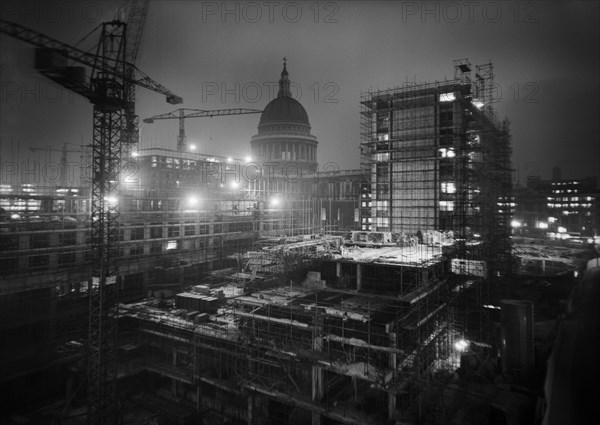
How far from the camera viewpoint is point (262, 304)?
806 inches

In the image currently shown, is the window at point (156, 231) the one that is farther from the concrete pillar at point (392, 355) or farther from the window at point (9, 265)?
the concrete pillar at point (392, 355)

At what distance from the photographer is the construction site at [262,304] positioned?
18.3 meters

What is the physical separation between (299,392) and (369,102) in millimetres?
33668

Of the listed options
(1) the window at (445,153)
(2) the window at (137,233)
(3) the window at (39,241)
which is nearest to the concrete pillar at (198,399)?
(3) the window at (39,241)

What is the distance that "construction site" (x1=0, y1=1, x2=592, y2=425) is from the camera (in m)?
18.3

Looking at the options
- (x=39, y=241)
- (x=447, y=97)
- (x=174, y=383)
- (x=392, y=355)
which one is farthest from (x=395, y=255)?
(x=39, y=241)

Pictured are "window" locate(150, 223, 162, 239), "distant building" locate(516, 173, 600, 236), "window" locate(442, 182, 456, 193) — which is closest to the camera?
"window" locate(150, 223, 162, 239)

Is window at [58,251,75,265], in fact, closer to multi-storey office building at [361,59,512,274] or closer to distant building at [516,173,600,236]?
multi-storey office building at [361,59,512,274]

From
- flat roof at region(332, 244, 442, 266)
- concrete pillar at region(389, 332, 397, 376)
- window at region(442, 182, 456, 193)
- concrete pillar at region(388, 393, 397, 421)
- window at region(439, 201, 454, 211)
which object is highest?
window at region(442, 182, 456, 193)

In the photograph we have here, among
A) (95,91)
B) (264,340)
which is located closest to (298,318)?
(264,340)

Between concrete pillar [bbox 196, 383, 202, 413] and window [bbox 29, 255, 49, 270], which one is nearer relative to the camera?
concrete pillar [bbox 196, 383, 202, 413]

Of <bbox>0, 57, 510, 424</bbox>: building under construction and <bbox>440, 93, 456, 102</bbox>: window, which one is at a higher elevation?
<bbox>440, 93, 456, 102</bbox>: window

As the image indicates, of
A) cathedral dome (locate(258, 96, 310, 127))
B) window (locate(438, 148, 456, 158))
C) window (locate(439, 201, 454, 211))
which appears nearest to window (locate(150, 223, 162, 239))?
window (locate(439, 201, 454, 211))

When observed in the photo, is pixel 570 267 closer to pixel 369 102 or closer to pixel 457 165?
pixel 457 165
